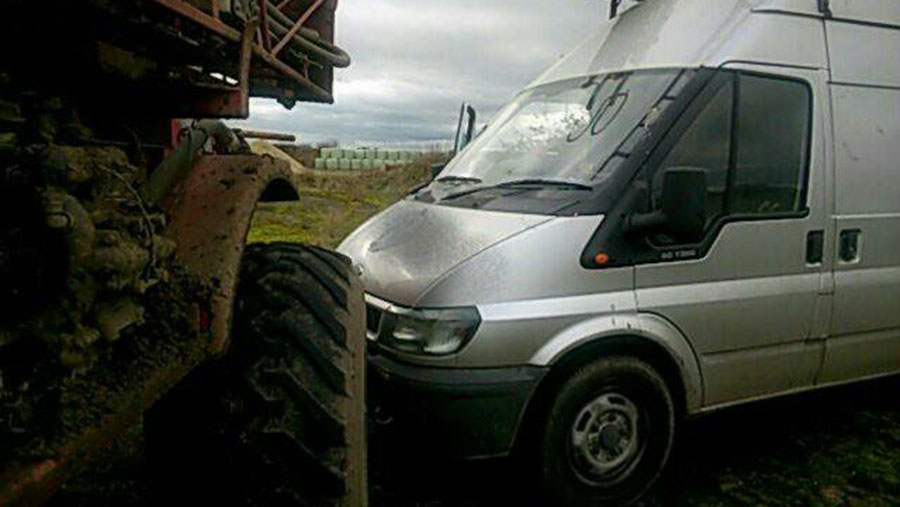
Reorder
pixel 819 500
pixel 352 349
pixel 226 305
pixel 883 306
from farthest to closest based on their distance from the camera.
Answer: pixel 883 306 → pixel 819 500 → pixel 352 349 → pixel 226 305

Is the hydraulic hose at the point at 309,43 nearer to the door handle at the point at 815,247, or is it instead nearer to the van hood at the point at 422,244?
the van hood at the point at 422,244

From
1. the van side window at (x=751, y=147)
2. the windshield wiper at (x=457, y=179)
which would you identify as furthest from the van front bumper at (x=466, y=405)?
the windshield wiper at (x=457, y=179)

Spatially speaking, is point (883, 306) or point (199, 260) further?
point (883, 306)

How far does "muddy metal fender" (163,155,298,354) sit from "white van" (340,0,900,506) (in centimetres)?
103

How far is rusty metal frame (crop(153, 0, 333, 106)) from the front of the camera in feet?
6.10

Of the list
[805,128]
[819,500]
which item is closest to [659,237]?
[805,128]

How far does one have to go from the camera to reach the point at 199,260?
204 cm

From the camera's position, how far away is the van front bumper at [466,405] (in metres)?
3.06

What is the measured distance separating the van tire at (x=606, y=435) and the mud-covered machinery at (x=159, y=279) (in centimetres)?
123

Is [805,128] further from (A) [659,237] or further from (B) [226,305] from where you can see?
(B) [226,305]

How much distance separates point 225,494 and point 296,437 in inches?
10.8

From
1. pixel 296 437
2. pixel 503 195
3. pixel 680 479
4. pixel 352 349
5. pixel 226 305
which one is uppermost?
pixel 503 195

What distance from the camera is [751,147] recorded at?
370 centimetres

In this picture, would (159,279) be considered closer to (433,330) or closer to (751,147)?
(433,330)
